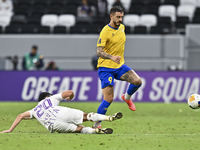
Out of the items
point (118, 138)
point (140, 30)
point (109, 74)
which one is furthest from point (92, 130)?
point (140, 30)

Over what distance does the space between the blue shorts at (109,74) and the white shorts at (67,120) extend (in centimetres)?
86

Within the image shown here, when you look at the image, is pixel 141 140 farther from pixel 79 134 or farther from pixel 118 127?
pixel 118 127

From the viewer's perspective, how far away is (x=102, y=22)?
2050 cm

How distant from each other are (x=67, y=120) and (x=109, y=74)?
1.30 meters

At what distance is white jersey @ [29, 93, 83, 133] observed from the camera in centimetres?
757

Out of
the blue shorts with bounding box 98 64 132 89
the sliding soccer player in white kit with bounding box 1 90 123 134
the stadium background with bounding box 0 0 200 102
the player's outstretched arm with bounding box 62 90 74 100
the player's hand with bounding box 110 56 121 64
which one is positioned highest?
the player's hand with bounding box 110 56 121 64

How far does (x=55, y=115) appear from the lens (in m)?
7.55

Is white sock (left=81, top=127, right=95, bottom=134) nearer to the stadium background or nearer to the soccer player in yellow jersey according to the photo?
the soccer player in yellow jersey

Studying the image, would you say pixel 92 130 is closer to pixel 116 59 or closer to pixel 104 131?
pixel 104 131

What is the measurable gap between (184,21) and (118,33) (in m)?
13.5

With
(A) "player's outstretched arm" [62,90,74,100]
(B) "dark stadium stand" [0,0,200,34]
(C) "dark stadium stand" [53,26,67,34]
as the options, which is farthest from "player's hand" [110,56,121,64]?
(C) "dark stadium stand" [53,26,67,34]

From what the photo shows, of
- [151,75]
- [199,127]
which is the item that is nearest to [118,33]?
[199,127]

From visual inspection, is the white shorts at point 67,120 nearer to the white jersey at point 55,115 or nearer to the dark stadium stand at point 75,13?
the white jersey at point 55,115


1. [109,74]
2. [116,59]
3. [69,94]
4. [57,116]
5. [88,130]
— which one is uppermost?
[116,59]
